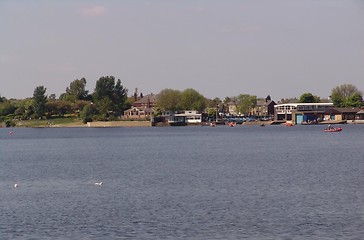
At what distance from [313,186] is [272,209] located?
10004mm

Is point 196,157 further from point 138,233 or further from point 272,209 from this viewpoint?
point 138,233

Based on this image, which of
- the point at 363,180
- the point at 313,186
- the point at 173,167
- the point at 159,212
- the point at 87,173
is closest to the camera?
the point at 159,212

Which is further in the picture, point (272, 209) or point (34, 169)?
point (34, 169)

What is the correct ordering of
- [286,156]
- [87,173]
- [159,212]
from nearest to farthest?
[159,212]
[87,173]
[286,156]

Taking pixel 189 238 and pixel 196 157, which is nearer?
pixel 189 238

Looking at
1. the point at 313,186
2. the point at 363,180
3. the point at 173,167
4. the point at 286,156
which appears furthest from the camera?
the point at 286,156

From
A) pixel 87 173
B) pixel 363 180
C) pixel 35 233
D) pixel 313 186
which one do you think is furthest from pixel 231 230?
pixel 87 173

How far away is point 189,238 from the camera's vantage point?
96.3 feet

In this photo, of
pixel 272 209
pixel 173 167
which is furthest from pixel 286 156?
pixel 272 209

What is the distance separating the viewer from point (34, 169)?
62281 mm

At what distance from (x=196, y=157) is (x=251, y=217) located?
42.0m

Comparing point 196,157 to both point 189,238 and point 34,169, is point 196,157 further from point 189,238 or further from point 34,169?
point 189,238

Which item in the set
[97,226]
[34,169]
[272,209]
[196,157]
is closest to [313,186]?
[272,209]

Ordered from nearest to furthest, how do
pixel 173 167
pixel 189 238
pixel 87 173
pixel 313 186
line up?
pixel 189 238 < pixel 313 186 < pixel 87 173 < pixel 173 167
